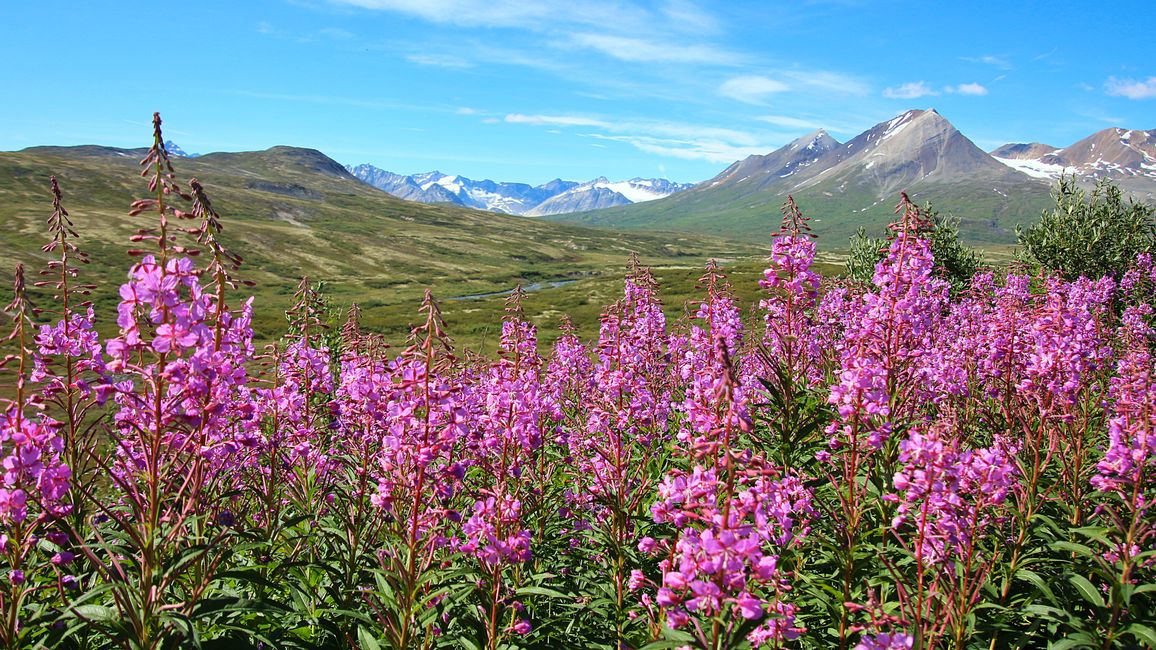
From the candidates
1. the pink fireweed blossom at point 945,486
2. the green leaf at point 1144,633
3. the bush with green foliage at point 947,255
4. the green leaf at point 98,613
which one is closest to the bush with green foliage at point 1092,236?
the bush with green foliage at point 947,255

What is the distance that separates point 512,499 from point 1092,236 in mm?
32037

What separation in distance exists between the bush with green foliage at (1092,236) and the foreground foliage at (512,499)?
24.2 m

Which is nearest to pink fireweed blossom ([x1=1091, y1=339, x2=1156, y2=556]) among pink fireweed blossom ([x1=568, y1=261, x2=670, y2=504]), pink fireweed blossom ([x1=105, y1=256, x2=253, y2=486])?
pink fireweed blossom ([x1=568, y1=261, x2=670, y2=504])

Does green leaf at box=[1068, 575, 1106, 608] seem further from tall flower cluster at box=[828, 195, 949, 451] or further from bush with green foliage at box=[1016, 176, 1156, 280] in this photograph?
bush with green foliage at box=[1016, 176, 1156, 280]

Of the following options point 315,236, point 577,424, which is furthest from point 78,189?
point 577,424

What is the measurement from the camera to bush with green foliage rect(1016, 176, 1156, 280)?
2664 cm

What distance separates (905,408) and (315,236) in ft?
603

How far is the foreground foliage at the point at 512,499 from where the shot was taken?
11.6ft

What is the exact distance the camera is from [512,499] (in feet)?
15.5

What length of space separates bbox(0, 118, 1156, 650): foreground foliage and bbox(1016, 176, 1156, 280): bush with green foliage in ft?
79.5

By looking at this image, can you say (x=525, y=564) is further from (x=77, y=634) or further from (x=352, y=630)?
(x=77, y=634)

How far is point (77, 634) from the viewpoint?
4012mm

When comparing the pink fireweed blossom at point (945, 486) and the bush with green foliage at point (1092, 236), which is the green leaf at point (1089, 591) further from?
the bush with green foliage at point (1092, 236)

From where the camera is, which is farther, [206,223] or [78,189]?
[78,189]
